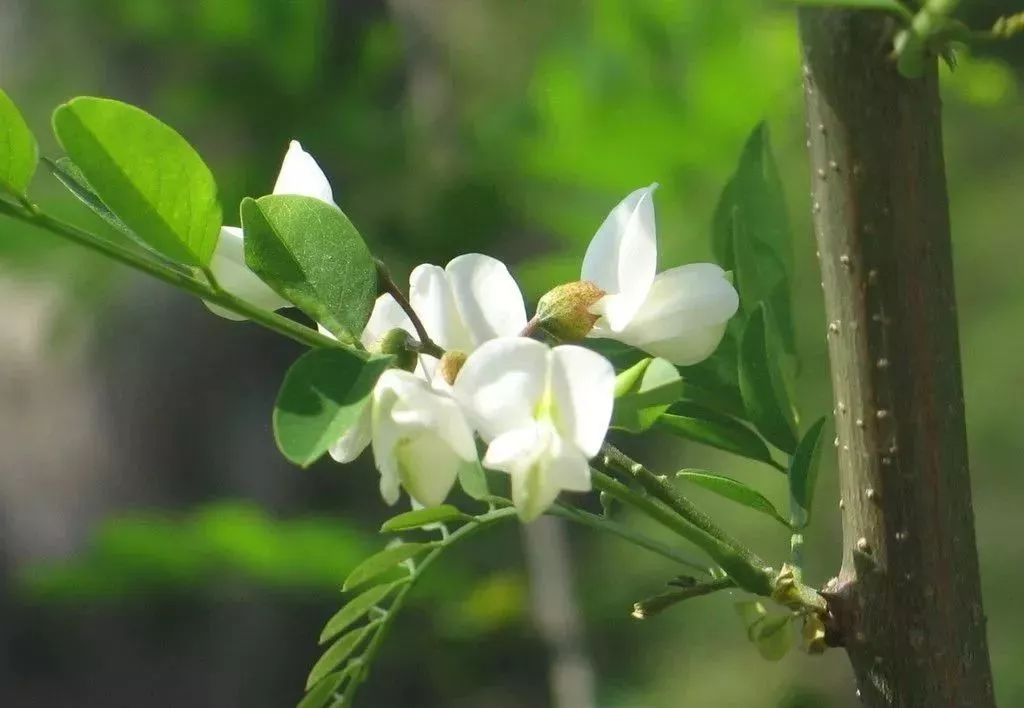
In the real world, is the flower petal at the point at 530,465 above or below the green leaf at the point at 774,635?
above

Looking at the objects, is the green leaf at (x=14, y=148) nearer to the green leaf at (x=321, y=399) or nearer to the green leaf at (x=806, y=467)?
the green leaf at (x=321, y=399)

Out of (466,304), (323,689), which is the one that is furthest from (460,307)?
(323,689)

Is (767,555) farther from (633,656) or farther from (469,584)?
(469,584)

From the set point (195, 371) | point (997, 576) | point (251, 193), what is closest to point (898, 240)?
point (251, 193)

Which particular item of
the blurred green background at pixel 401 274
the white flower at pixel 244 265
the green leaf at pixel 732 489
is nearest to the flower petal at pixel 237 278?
the white flower at pixel 244 265

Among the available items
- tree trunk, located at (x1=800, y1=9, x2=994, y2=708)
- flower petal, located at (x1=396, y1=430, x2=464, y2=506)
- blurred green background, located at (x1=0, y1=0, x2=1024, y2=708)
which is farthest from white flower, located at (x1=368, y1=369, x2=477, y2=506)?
blurred green background, located at (x1=0, y1=0, x2=1024, y2=708)

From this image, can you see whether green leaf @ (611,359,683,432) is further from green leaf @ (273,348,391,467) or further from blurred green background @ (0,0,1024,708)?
blurred green background @ (0,0,1024,708)
